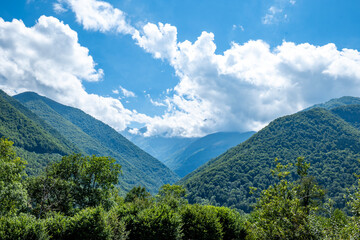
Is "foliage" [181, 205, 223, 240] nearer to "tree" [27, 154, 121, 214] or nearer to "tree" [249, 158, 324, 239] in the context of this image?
"tree" [249, 158, 324, 239]

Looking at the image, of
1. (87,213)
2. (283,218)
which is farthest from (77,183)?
(283,218)

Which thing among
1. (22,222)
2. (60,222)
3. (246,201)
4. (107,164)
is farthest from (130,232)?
(246,201)

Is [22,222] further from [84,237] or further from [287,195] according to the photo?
[287,195]

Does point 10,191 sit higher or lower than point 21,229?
lower

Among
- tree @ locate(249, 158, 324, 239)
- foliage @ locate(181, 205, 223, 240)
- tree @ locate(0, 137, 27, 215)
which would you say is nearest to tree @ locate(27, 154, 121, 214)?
tree @ locate(0, 137, 27, 215)

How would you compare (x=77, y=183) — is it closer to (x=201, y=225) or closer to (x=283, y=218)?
(x=201, y=225)

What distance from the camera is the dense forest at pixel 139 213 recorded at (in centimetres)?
1459

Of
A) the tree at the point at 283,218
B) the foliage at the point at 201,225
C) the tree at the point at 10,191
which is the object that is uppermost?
the tree at the point at 283,218

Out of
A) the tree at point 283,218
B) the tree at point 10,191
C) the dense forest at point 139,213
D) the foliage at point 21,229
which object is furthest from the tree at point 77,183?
the tree at point 283,218

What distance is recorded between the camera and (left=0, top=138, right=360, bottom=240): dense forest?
14586 mm

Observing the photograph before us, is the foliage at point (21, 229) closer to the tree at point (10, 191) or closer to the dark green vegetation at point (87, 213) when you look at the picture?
the dark green vegetation at point (87, 213)

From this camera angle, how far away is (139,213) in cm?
3097

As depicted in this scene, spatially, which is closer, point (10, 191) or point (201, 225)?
point (10, 191)

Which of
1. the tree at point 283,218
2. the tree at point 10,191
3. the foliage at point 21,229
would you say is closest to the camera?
the tree at point 283,218
